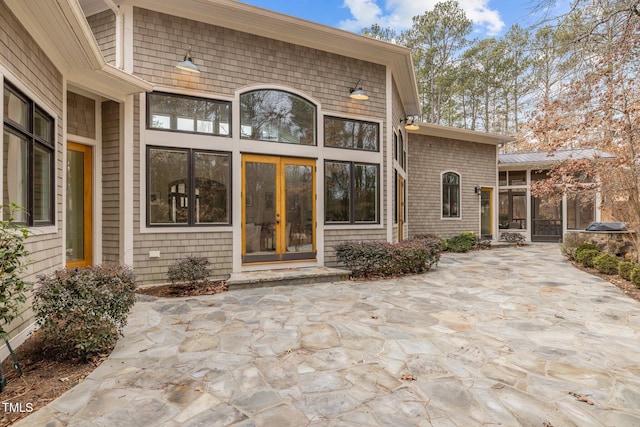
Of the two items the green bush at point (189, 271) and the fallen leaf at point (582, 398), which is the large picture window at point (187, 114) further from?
the fallen leaf at point (582, 398)

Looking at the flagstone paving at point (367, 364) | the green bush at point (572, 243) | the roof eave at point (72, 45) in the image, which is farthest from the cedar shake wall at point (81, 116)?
the green bush at point (572, 243)

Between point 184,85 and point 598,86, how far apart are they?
7063mm

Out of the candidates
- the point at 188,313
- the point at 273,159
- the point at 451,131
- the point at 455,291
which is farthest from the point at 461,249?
the point at 188,313

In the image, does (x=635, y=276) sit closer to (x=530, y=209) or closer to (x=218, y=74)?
(x=218, y=74)

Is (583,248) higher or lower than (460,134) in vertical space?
lower

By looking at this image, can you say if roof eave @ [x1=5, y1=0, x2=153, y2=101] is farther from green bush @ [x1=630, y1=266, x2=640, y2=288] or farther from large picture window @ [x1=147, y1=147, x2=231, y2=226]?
green bush @ [x1=630, y1=266, x2=640, y2=288]

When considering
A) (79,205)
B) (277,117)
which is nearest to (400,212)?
(277,117)

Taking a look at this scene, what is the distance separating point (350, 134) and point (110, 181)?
4.66 metres

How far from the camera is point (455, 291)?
218 inches

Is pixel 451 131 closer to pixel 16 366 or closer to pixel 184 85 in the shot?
pixel 184 85

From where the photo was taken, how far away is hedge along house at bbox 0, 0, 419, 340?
466 centimetres

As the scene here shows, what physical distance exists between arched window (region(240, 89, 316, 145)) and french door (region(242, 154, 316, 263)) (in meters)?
0.43

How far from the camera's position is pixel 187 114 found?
19.2ft

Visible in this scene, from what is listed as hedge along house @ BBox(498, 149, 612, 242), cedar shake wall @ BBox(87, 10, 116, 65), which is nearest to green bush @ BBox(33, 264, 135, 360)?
cedar shake wall @ BBox(87, 10, 116, 65)
